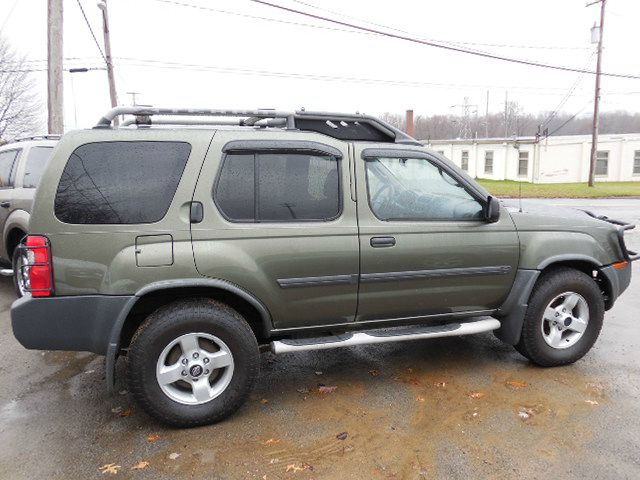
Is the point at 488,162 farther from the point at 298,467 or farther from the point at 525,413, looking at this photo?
the point at 298,467

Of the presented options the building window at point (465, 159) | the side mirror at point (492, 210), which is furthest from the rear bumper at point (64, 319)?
the building window at point (465, 159)

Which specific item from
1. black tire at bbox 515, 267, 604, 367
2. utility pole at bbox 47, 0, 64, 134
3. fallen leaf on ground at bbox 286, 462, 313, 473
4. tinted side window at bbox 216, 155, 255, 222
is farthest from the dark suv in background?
black tire at bbox 515, 267, 604, 367

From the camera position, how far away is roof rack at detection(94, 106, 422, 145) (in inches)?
137

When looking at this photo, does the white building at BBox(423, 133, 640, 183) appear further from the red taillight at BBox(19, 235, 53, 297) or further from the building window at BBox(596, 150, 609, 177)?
the red taillight at BBox(19, 235, 53, 297)

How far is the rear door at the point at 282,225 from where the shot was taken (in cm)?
328

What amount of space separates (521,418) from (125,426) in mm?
2668

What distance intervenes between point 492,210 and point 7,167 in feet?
20.8

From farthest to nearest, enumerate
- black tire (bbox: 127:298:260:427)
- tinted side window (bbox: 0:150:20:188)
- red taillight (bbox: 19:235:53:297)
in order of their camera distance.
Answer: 1. tinted side window (bbox: 0:150:20:188)
2. black tire (bbox: 127:298:260:427)
3. red taillight (bbox: 19:235:53:297)

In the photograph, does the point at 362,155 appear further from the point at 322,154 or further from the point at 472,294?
the point at 472,294

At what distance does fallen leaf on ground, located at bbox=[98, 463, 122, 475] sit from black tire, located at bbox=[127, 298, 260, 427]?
39 cm

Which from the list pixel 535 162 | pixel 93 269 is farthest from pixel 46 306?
pixel 535 162

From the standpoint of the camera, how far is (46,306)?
121 inches

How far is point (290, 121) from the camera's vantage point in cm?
374

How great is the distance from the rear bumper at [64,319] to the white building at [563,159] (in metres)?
34.2
